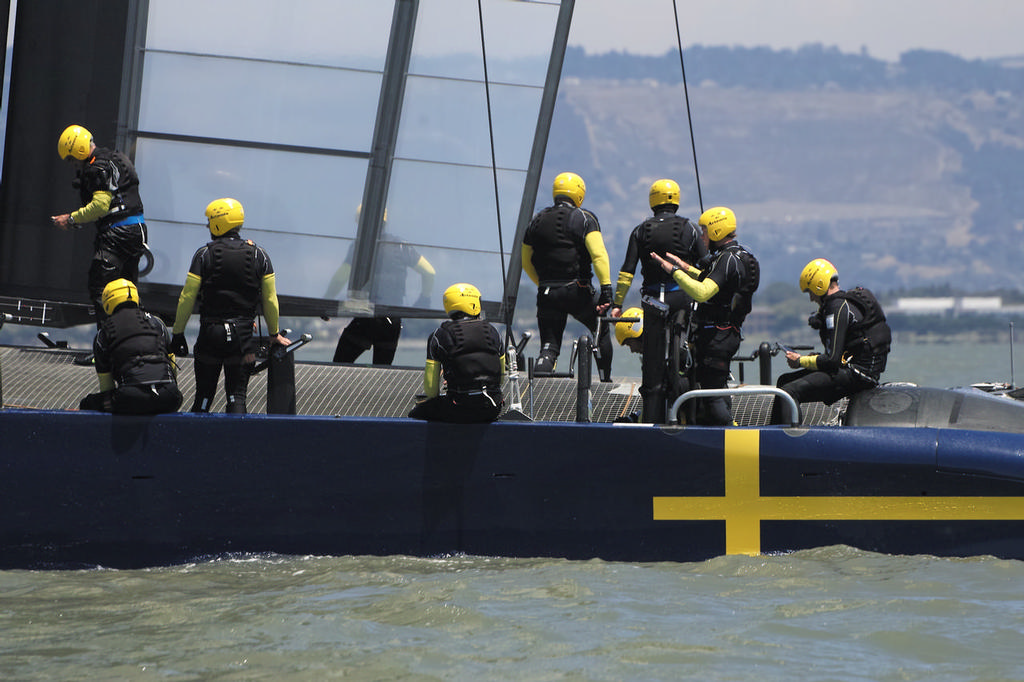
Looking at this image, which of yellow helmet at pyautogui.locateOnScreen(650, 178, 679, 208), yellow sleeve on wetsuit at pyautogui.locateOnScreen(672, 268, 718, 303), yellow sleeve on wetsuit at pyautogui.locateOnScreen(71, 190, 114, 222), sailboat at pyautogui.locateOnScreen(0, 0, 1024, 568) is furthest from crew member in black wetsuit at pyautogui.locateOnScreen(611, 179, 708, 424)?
yellow sleeve on wetsuit at pyautogui.locateOnScreen(71, 190, 114, 222)

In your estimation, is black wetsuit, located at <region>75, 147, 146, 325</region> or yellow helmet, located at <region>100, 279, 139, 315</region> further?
black wetsuit, located at <region>75, 147, 146, 325</region>

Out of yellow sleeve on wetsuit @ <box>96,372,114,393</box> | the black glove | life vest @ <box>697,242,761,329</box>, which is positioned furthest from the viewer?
the black glove

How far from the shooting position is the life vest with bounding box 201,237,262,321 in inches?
296

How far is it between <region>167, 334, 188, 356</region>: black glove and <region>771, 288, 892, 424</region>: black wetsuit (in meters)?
3.43

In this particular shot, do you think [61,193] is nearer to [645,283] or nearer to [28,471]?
[28,471]

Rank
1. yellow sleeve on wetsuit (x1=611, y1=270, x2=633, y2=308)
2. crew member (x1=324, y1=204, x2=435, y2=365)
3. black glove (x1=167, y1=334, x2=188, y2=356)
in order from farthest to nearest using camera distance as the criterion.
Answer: crew member (x1=324, y1=204, x2=435, y2=365)
yellow sleeve on wetsuit (x1=611, y1=270, x2=633, y2=308)
black glove (x1=167, y1=334, x2=188, y2=356)

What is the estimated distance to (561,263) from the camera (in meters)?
8.78

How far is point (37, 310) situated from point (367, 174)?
92.8 inches

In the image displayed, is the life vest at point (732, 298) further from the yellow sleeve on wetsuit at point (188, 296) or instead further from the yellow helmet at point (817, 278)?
the yellow sleeve on wetsuit at point (188, 296)

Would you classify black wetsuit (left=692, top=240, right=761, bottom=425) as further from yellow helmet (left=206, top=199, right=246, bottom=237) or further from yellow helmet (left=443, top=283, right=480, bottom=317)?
A: yellow helmet (left=206, top=199, right=246, bottom=237)

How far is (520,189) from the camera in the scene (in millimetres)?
9703

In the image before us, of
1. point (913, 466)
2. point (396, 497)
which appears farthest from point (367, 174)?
point (913, 466)

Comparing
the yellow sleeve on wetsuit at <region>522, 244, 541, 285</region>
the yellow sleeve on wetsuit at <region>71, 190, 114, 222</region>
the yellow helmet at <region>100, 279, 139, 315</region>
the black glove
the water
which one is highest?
the yellow sleeve on wetsuit at <region>71, 190, 114, 222</region>

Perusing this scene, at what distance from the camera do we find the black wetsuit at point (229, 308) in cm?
752
